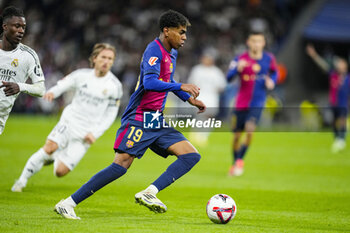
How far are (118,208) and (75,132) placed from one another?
226 cm

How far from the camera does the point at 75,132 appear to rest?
9.76 m

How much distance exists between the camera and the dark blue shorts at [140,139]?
6801 mm

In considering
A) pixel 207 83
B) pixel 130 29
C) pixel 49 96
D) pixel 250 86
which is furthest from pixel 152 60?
pixel 130 29

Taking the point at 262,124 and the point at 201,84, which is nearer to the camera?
the point at 201,84

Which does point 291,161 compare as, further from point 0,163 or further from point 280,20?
point 280,20

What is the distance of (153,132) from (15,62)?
79.6 inches

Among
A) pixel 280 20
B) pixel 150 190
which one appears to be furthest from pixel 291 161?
pixel 280 20

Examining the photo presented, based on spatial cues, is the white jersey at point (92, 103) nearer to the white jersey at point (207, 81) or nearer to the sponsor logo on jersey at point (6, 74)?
the sponsor logo on jersey at point (6, 74)

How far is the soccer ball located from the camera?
682 centimetres

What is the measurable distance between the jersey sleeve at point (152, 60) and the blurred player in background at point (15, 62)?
5.08 feet

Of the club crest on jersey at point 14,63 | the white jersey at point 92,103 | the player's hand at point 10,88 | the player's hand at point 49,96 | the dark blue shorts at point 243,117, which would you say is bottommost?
the player's hand at point 10,88

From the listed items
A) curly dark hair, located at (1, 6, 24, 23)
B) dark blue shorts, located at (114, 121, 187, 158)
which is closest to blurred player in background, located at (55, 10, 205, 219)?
dark blue shorts, located at (114, 121, 187, 158)

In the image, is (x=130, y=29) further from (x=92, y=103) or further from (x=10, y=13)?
(x=10, y=13)

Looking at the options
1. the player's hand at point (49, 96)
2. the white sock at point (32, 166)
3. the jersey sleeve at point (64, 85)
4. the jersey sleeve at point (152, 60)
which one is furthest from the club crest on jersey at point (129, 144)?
the white sock at point (32, 166)
